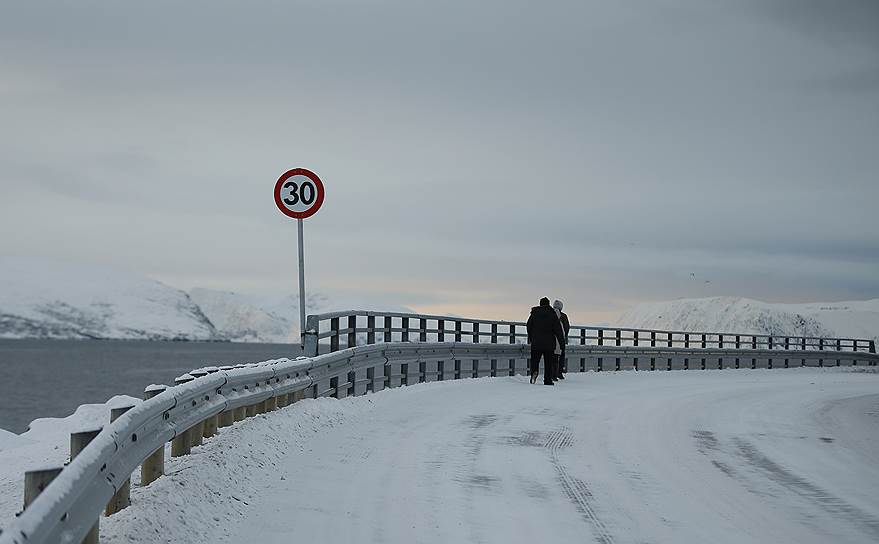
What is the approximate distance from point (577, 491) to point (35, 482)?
5.35m

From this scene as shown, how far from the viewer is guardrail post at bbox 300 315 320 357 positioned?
49.0ft

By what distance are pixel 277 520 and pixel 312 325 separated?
806cm

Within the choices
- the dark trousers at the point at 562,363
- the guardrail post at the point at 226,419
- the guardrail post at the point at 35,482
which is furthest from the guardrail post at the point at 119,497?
the dark trousers at the point at 562,363

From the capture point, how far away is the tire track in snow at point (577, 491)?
24.0 feet

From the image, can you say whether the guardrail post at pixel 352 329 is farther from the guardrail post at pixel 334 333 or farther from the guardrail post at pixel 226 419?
the guardrail post at pixel 226 419

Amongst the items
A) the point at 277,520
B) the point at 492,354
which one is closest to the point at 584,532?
the point at 277,520

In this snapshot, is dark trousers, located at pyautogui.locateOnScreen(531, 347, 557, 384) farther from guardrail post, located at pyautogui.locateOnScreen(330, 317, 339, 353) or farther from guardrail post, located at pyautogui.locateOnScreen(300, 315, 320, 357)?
guardrail post, located at pyautogui.locateOnScreen(300, 315, 320, 357)

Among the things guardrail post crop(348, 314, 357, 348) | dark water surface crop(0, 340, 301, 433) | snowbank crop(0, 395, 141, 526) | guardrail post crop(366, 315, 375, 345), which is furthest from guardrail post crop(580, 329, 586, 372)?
dark water surface crop(0, 340, 301, 433)

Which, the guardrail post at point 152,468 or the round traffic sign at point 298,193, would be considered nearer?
the guardrail post at point 152,468

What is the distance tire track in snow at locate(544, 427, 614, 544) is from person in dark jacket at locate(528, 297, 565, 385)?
446 inches

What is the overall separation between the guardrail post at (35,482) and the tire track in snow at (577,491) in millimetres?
3782

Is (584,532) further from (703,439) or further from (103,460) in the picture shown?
(703,439)

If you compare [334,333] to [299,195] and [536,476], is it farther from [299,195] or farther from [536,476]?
[536,476]

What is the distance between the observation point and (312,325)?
15344 millimetres
